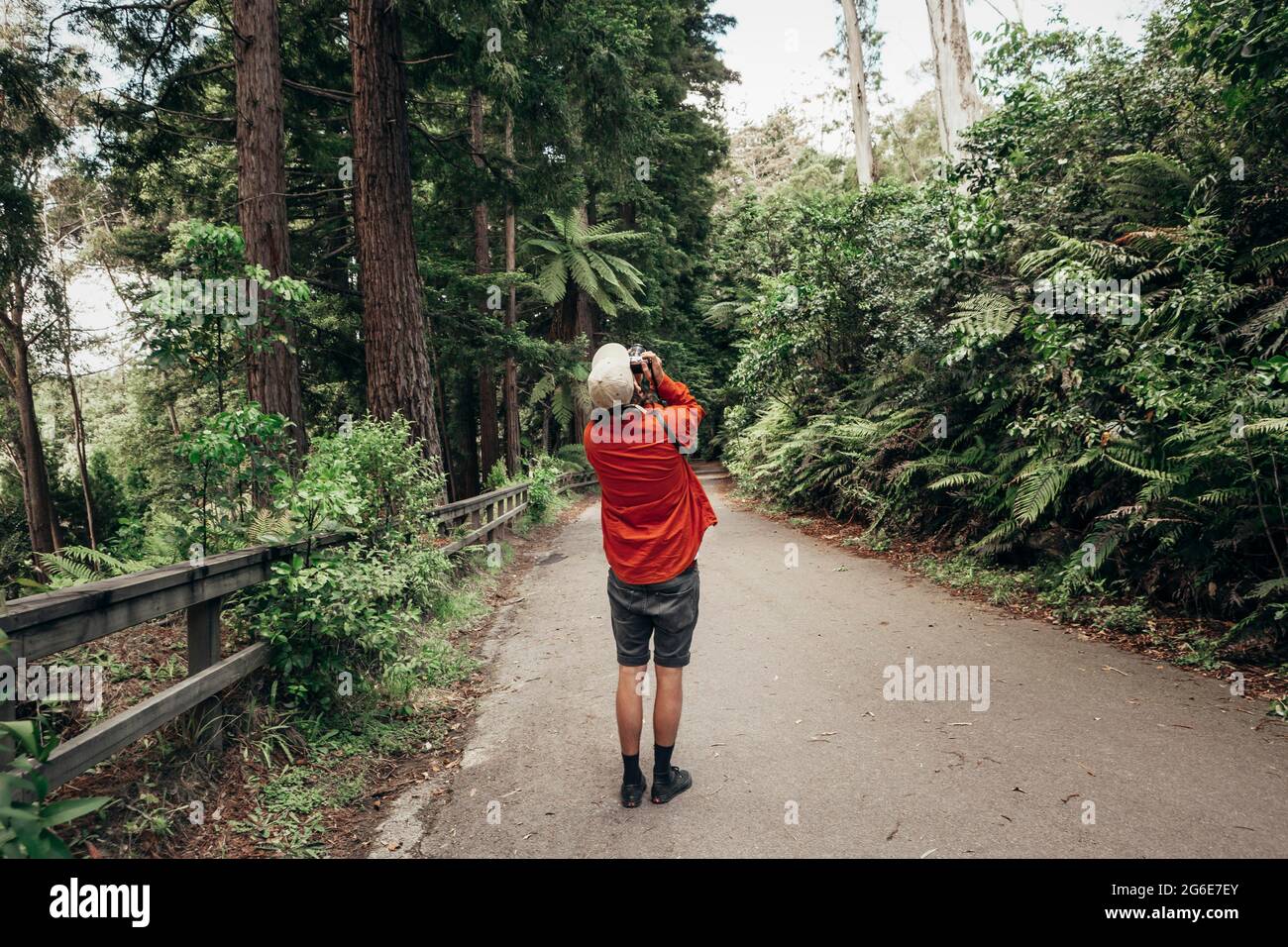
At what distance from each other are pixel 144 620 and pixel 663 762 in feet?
8.10

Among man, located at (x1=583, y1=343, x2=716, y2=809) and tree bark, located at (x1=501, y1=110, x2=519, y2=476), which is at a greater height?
tree bark, located at (x1=501, y1=110, x2=519, y2=476)

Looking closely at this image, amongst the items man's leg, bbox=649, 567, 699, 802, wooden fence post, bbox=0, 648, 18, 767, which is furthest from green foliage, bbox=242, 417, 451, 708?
man's leg, bbox=649, 567, 699, 802

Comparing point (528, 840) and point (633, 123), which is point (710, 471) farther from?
point (528, 840)

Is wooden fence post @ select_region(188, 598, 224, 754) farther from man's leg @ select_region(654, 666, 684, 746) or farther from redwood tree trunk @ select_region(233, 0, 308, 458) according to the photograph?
redwood tree trunk @ select_region(233, 0, 308, 458)

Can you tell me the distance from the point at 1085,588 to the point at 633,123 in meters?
7.98

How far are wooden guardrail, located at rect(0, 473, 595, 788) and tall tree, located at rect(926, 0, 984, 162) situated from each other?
11.4m

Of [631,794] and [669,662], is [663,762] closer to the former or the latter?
[631,794]

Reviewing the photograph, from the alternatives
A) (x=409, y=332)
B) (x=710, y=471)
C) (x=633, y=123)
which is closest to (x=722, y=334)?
(x=710, y=471)

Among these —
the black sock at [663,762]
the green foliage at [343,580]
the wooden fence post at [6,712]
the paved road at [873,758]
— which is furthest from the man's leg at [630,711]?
the wooden fence post at [6,712]

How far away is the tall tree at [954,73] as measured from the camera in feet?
37.1

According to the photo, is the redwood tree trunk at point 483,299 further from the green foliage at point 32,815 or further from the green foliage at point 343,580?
the green foliage at point 32,815

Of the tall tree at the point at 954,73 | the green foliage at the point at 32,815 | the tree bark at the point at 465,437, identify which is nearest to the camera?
the green foliage at the point at 32,815

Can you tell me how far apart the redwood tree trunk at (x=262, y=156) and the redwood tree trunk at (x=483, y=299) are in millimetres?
3431

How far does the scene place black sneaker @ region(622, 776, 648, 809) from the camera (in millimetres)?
3643
